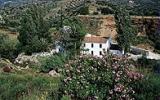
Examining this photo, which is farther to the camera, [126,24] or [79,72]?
[126,24]

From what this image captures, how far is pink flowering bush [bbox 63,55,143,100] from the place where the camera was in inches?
407

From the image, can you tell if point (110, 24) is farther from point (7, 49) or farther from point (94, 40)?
point (7, 49)

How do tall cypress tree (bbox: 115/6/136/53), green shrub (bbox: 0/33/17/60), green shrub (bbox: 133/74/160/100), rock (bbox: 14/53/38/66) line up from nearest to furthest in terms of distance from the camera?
Answer: 1. green shrub (bbox: 133/74/160/100)
2. rock (bbox: 14/53/38/66)
3. tall cypress tree (bbox: 115/6/136/53)
4. green shrub (bbox: 0/33/17/60)

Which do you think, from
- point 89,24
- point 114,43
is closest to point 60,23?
point 89,24

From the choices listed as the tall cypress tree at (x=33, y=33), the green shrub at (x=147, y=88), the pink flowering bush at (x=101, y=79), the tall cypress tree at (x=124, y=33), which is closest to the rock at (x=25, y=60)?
the tall cypress tree at (x=33, y=33)

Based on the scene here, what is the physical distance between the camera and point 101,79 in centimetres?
1066

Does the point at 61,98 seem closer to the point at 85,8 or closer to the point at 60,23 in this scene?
the point at 60,23

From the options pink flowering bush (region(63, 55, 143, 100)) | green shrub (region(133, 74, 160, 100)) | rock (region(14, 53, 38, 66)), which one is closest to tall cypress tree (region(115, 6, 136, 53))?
rock (region(14, 53, 38, 66))

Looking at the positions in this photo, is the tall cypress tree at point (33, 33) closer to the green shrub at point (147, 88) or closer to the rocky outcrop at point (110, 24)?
the rocky outcrop at point (110, 24)

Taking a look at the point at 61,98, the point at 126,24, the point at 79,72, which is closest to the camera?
the point at 61,98

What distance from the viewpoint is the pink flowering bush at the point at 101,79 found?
407 inches

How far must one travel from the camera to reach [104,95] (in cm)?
1043

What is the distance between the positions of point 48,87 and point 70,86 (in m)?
1.55

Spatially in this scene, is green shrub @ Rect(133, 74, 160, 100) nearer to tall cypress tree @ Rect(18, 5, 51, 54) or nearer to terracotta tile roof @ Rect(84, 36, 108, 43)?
tall cypress tree @ Rect(18, 5, 51, 54)
